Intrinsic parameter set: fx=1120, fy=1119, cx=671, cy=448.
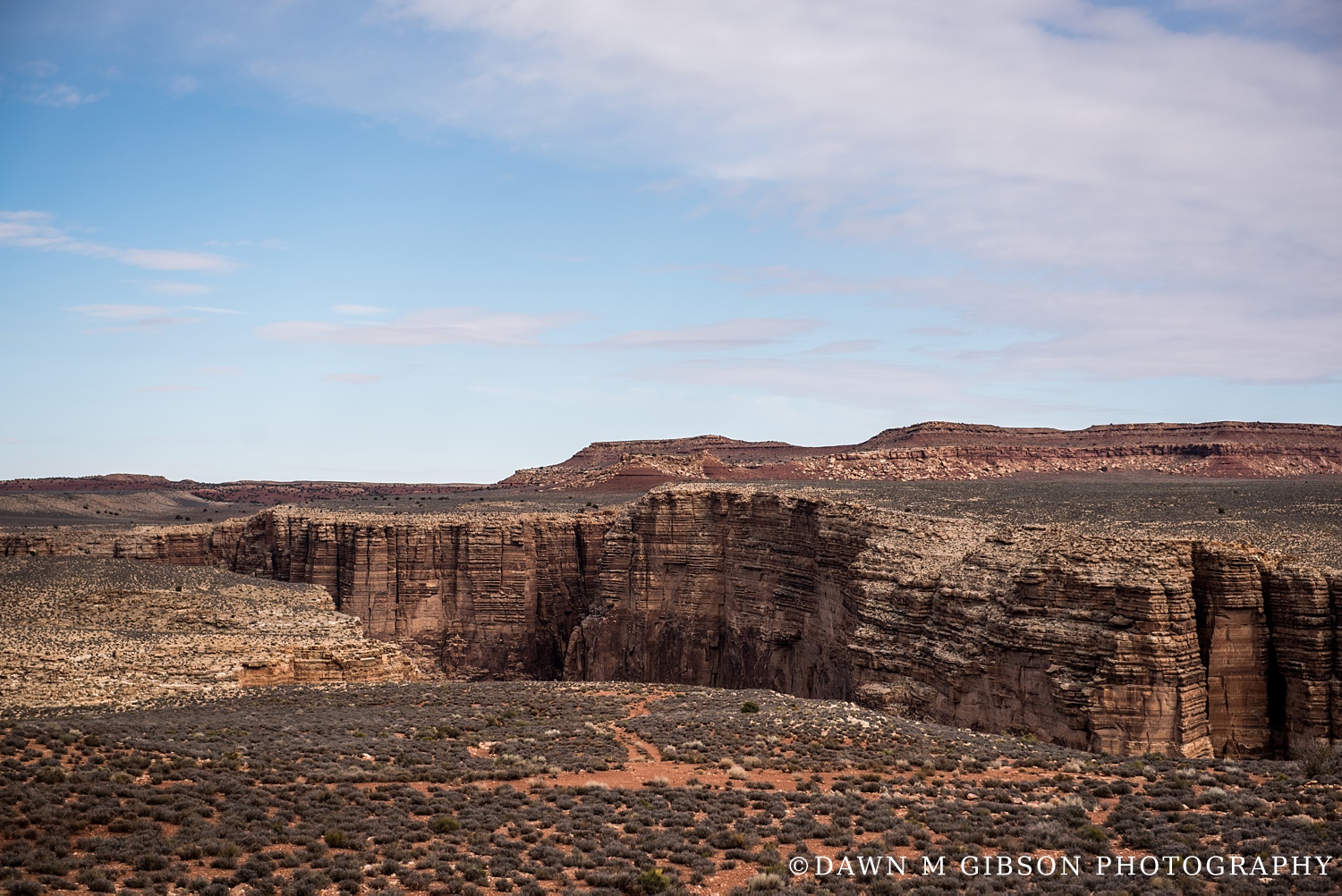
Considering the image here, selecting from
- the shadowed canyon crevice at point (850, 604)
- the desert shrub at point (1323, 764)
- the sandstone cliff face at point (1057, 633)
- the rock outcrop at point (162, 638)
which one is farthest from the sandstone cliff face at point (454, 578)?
the desert shrub at point (1323, 764)

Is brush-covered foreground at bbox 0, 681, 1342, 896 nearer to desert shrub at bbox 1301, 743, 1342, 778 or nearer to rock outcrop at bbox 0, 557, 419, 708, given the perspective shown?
desert shrub at bbox 1301, 743, 1342, 778

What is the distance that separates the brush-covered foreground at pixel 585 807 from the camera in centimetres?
1808

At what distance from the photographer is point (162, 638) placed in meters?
38.2

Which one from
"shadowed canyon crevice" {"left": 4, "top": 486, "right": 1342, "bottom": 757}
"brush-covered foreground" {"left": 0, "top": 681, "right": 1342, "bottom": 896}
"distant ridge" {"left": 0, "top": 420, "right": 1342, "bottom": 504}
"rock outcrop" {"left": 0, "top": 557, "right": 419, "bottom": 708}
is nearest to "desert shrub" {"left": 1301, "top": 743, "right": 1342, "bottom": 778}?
"brush-covered foreground" {"left": 0, "top": 681, "right": 1342, "bottom": 896}

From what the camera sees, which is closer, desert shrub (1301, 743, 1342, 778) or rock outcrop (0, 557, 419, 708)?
desert shrub (1301, 743, 1342, 778)

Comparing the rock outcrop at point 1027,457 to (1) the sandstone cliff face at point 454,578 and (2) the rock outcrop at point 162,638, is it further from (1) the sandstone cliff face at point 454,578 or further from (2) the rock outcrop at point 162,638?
(2) the rock outcrop at point 162,638

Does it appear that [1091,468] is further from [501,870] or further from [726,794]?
[501,870]

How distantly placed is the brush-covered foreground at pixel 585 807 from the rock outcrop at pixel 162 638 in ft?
14.3

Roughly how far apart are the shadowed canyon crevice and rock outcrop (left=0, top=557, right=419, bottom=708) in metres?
15.0

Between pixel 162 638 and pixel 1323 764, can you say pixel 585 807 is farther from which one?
pixel 162 638

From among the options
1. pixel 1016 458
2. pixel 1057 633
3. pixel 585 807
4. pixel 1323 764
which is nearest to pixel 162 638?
pixel 585 807

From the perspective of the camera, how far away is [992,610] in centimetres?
3531

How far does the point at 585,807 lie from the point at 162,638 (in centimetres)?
2219

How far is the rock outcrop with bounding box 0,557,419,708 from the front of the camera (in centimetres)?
3403
